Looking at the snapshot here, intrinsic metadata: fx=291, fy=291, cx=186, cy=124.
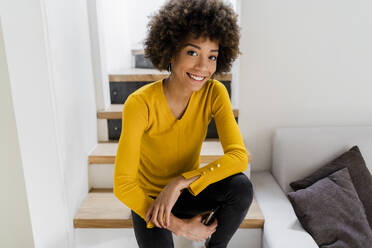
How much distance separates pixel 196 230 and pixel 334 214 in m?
0.63

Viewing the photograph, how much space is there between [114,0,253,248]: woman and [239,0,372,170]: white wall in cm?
54

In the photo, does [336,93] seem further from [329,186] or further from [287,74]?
[329,186]

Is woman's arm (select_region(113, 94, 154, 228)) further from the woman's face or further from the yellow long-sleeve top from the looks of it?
the woman's face

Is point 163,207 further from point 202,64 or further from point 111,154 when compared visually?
point 111,154

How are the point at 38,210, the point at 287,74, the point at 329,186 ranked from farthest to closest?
the point at 287,74, the point at 329,186, the point at 38,210

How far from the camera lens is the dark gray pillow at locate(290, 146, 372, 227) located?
1.39 metres

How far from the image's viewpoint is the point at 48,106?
1.16 m

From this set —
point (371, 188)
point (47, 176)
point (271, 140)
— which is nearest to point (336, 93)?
point (271, 140)

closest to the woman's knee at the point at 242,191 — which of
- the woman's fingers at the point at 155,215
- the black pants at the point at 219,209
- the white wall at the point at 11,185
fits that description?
the black pants at the point at 219,209

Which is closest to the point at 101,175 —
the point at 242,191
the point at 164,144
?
the point at 164,144

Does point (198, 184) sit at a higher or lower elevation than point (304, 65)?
lower

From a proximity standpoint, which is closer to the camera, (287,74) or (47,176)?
(47,176)

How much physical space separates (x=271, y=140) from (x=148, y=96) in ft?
3.18

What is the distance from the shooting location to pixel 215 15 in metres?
1.01
